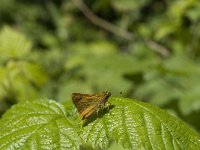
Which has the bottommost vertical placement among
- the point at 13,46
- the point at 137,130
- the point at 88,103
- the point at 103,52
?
the point at 137,130

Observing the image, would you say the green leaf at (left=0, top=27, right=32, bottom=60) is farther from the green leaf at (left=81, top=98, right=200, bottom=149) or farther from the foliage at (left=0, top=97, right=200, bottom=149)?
the green leaf at (left=81, top=98, right=200, bottom=149)

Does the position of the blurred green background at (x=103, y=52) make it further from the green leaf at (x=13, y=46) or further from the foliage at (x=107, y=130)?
the foliage at (x=107, y=130)

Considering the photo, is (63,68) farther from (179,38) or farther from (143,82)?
(179,38)

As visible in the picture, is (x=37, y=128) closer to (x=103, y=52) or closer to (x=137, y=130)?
(x=137, y=130)

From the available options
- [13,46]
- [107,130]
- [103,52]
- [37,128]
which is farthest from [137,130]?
[103,52]

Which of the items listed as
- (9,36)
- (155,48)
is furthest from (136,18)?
(9,36)

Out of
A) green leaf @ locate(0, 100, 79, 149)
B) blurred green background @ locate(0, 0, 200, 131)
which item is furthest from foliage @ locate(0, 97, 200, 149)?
blurred green background @ locate(0, 0, 200, 131)
